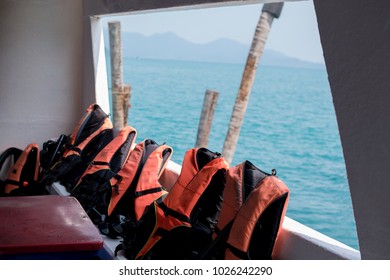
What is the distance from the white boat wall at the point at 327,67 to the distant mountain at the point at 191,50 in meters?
34.6

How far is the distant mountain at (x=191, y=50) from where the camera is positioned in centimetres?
3891

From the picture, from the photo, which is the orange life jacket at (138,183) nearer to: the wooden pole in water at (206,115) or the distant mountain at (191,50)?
the wooden pole in water at (206,115)

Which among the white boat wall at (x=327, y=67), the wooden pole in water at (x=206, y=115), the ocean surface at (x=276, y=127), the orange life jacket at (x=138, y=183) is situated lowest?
the ocean surface at (x=276, y=127)

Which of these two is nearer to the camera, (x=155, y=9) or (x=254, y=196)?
(x=254, y=196)

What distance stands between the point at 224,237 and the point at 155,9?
1.44m

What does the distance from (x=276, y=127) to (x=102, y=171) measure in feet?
76.6

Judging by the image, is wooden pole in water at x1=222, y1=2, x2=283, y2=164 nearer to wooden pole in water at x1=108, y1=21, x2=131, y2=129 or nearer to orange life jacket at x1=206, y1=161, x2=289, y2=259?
wooden pole in water at x1=108, y1=21, x2=131, y2=129

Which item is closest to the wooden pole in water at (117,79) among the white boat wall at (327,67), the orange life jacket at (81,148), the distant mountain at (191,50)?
the white boat wall at (327,67)

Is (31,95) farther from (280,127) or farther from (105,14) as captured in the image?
(280,127)

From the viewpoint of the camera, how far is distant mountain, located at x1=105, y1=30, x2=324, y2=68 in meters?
38.9

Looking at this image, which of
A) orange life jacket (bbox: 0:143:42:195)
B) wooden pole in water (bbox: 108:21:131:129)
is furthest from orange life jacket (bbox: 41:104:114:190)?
wooden pole in water (bbox: 108:21:131:129)
